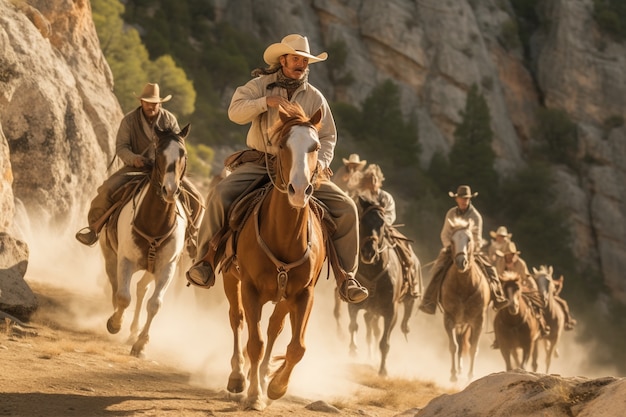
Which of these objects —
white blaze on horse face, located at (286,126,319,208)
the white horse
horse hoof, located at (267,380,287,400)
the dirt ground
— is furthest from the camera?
the white horse

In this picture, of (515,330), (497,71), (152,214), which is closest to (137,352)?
(152,214)

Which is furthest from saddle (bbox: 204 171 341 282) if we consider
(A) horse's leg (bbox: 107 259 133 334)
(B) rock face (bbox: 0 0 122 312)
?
(B) rock face (bbox: 0 0 122 312)

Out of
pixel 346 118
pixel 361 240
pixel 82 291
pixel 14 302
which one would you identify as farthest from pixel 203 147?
pixel 14 302

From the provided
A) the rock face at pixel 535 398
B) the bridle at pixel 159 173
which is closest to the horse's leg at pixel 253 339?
the rock face at pixel 535 398

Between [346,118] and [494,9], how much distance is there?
20986 millimetres

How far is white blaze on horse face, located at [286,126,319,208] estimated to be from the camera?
8.23 m

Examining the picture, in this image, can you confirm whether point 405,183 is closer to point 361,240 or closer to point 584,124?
point 584,124

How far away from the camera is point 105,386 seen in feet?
32.1

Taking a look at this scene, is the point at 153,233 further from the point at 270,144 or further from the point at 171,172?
the point at 270,144

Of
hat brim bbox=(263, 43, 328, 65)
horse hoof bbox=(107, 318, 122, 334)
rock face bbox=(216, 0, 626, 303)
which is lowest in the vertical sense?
horse hoof bbox=(107, 318, 122, 334)

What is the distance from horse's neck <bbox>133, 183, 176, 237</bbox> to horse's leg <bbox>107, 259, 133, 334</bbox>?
1.75 feet

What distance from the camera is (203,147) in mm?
47250

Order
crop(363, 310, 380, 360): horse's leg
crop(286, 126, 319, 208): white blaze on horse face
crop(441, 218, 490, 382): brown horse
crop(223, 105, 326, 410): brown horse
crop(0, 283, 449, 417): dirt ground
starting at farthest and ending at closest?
crop(363, 310, 380, 360): horse's leg < crop(441, 218, 490, 382): brown horse < crop(223, 105, 326, 410): brown horse < crop(0, 283, 449, 417): dirt ground < crop(286, 126, 319, 208): white blaze on horse face

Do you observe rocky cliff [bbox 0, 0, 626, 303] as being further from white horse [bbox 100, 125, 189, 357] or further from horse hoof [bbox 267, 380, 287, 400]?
horse hoof [bbox 267, 380, 287, 400]
